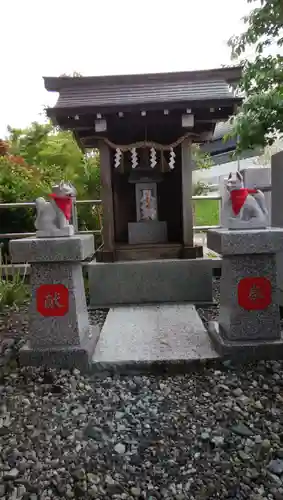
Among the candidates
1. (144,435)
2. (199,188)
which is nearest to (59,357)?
(144,435)

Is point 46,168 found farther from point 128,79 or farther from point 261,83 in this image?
Answer: point 261,83

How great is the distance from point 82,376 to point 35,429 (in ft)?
2.14

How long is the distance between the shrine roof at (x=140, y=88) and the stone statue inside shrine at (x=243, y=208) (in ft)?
5.41

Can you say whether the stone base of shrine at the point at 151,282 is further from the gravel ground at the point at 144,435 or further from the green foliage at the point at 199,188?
the green foliage at the point at 199,188

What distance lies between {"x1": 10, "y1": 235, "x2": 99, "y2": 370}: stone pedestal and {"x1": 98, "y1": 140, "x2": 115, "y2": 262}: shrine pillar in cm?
191

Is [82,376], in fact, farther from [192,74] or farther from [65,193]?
[192,74]

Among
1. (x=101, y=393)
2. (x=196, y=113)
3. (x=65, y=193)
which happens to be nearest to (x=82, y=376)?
(x=101, y=393)

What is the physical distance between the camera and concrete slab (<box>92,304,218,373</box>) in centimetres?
276

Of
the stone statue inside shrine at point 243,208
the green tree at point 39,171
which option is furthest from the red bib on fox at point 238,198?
the green tree at point 39,171

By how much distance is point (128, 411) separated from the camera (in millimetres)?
2225

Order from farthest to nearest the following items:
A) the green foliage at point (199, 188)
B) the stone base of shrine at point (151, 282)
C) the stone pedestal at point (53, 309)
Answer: the green foliage at point (199, 188) → the stone base of shrine at point (151, 282) → the stone pedestal at point (53, 309)

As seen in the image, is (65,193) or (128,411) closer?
(128,411)

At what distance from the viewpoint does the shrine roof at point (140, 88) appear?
4.19 m

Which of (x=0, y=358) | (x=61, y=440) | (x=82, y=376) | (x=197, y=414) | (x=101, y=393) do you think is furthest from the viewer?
(x=0, y=358)
